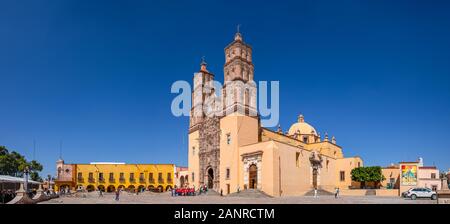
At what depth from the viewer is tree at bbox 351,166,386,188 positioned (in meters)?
49.8

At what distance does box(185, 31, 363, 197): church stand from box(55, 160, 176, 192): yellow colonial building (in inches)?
856

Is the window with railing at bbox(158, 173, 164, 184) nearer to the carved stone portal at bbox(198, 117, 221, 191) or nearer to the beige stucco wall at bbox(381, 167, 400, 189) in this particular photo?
the carved stone portal at bbox(198, 117, 221, 191)

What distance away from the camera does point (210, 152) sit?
1692 inches

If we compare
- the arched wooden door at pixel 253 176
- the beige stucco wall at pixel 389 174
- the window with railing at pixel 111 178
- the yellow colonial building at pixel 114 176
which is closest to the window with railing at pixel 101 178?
the yellow colonial building at pixel 114 176

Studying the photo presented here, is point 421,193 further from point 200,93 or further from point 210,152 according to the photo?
point 200,93

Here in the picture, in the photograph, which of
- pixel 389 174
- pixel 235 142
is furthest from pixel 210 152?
pixel 389 174

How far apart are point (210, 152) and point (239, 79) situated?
914cm

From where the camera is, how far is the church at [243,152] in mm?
35781

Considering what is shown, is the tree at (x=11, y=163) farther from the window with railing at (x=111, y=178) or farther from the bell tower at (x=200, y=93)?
the bell tower at (x=200, y=93)

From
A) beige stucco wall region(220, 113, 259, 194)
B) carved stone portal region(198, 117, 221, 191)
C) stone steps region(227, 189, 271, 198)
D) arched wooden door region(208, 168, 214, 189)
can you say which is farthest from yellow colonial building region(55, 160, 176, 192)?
stone steps region(227, 189, 271, 198)

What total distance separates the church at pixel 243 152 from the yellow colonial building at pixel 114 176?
21.7 m

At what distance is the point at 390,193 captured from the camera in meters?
41.6

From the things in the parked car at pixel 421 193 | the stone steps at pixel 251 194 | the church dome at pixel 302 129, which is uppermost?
the church dome at pixel 302 129
